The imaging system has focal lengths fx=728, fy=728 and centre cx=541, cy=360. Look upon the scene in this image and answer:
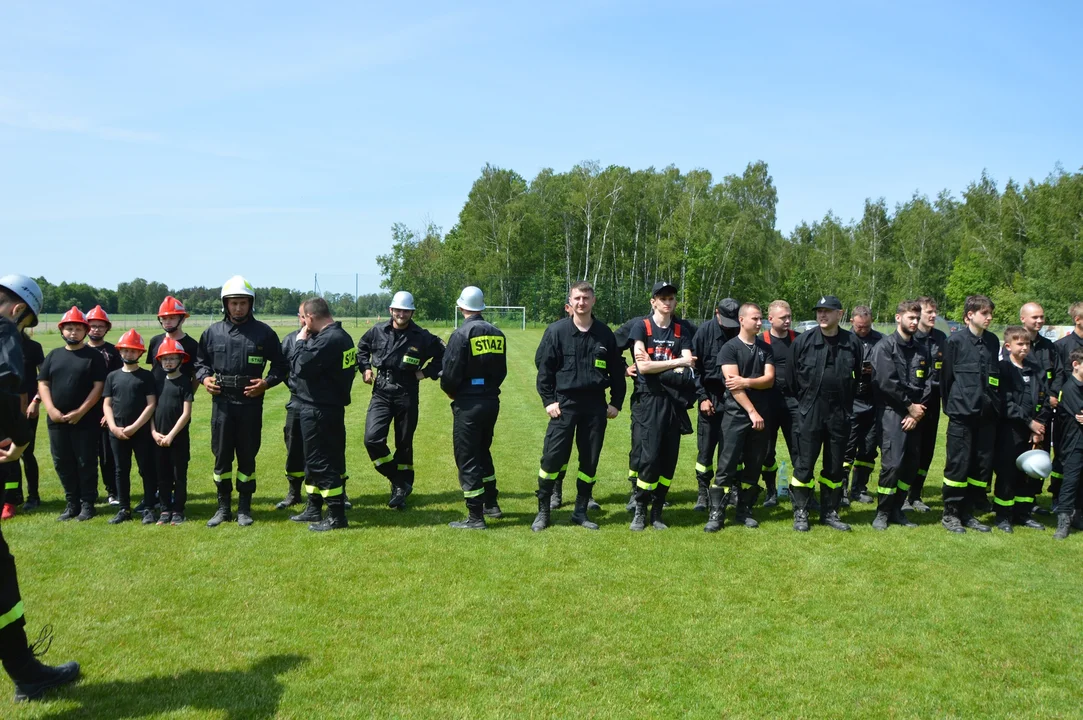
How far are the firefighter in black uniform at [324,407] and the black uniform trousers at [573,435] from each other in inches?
79.5

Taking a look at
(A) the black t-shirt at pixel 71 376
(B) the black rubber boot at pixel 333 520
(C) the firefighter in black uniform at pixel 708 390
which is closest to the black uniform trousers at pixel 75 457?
(A) the black t-shirt at pixel 71 376

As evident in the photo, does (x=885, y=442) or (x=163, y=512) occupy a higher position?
(x=885, y=442)

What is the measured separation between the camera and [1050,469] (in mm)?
7234

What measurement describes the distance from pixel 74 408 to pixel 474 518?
4.27 meters

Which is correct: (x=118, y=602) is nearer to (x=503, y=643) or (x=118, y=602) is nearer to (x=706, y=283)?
(x=503, y=643)

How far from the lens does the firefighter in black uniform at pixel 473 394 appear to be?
23.5 ft

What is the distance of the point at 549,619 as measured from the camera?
5.02 m

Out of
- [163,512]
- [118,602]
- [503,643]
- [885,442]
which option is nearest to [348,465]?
[163,512]

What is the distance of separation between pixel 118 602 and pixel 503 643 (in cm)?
289

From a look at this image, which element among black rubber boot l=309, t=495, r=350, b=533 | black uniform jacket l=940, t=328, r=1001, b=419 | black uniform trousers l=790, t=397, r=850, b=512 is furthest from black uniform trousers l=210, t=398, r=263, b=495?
black uniform jacket l=940, t=328, r=1001, b=419

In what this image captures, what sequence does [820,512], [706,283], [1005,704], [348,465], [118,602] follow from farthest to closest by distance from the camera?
[706,283], [348,465], [820,512], [118,602], [1005,704]

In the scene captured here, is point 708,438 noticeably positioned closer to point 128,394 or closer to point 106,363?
point 128,394

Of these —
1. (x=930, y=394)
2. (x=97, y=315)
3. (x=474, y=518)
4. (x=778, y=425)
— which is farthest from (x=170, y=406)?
(x=930, y=394)

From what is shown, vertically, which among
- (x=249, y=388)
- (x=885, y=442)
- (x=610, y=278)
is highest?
(x=610, y=278)
